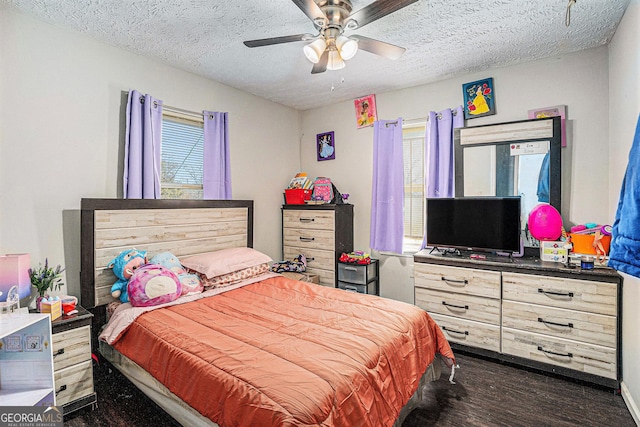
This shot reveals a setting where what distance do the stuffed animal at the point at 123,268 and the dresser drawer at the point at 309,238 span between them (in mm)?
1847

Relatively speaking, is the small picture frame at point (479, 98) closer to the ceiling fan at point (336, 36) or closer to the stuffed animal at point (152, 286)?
the ceiling fan at point (336, 36)

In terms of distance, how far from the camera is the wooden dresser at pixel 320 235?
12.1 ft

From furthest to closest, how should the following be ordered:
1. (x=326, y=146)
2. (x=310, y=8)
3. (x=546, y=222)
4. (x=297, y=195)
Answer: (x=326, y=146) → (x=297, y=195) → (x=546, y=222) → (x=310, y=8)

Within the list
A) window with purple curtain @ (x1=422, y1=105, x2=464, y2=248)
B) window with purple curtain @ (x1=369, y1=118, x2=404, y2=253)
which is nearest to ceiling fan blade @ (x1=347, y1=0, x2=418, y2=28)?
window with purple curtain @ (x1=422, y1=105, x2=464, y2=248)

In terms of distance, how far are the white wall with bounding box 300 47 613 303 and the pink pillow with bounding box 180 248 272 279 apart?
1450 millimetres

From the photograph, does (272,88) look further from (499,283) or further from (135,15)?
(499,283)

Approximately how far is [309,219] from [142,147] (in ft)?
6.29

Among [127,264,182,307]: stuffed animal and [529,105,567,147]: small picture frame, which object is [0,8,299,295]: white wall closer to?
[127,264,182,307]: stuffed animal

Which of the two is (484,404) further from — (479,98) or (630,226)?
(479,98)

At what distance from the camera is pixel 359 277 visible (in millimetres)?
3559

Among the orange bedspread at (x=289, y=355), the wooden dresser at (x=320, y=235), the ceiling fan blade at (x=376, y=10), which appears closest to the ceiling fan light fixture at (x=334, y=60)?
the ceiling fan blade at (x=376, y=10)

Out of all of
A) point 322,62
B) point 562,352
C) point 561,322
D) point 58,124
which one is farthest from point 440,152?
point 58,124

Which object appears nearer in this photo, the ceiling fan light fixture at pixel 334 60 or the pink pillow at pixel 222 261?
the ceiling fan light fixture at pixel 334 60

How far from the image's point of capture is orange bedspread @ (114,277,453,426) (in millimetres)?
1311
